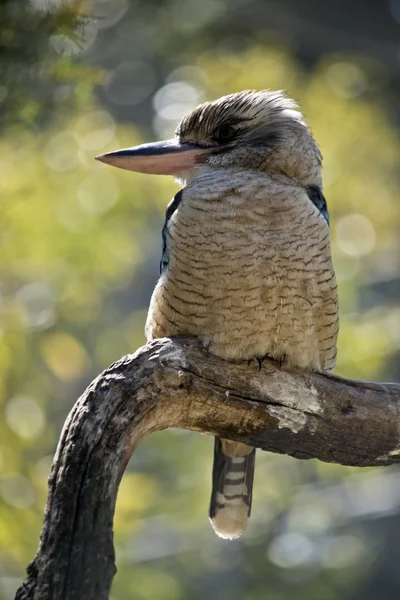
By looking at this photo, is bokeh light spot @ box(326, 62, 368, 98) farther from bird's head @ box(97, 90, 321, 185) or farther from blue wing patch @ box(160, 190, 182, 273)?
blue wing patch @ box(160, 190, 182, 273)

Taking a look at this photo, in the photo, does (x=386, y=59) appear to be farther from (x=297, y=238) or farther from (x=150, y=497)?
(x=297, y=238)

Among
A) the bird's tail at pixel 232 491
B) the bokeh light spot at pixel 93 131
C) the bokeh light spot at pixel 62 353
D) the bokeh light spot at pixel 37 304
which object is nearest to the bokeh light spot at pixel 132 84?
the bokeh light spot at pixel 93 131

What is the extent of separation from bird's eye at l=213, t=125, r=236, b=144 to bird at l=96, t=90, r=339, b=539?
3.0 inches

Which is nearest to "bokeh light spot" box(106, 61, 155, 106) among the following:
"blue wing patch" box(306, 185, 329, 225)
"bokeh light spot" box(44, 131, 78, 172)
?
"bokeh light spot" box(44, 131, 78, 172)

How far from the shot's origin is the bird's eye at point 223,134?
12.5 ft

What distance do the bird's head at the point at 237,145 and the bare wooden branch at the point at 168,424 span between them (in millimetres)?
822

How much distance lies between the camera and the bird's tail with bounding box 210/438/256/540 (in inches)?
153

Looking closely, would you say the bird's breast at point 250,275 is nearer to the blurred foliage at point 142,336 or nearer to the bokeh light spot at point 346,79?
the blurred foliage at point 142,336

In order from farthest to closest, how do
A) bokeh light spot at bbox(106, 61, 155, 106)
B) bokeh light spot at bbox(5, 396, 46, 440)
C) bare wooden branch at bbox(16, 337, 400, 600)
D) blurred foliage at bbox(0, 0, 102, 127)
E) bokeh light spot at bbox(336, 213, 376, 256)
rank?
bokeh light spot at bbox(106, 61, 155, 106), bokeh light spot at bbox(336, 213, 376, 256), bokeh light spot at bbox(5, 396, 46, 440), blurred foliage at bbox(0, 0, 102, 127), bare wooden branch at bbox(16, 337, 400, 600)

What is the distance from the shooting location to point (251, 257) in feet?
10.9

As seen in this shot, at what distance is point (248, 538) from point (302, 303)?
4557mm

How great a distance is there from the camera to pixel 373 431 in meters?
3.34

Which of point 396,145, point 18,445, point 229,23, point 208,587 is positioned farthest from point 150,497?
point 229,23

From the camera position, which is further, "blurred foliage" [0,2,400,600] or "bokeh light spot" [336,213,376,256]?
"bokeh light spot" [336,213,376,256]
